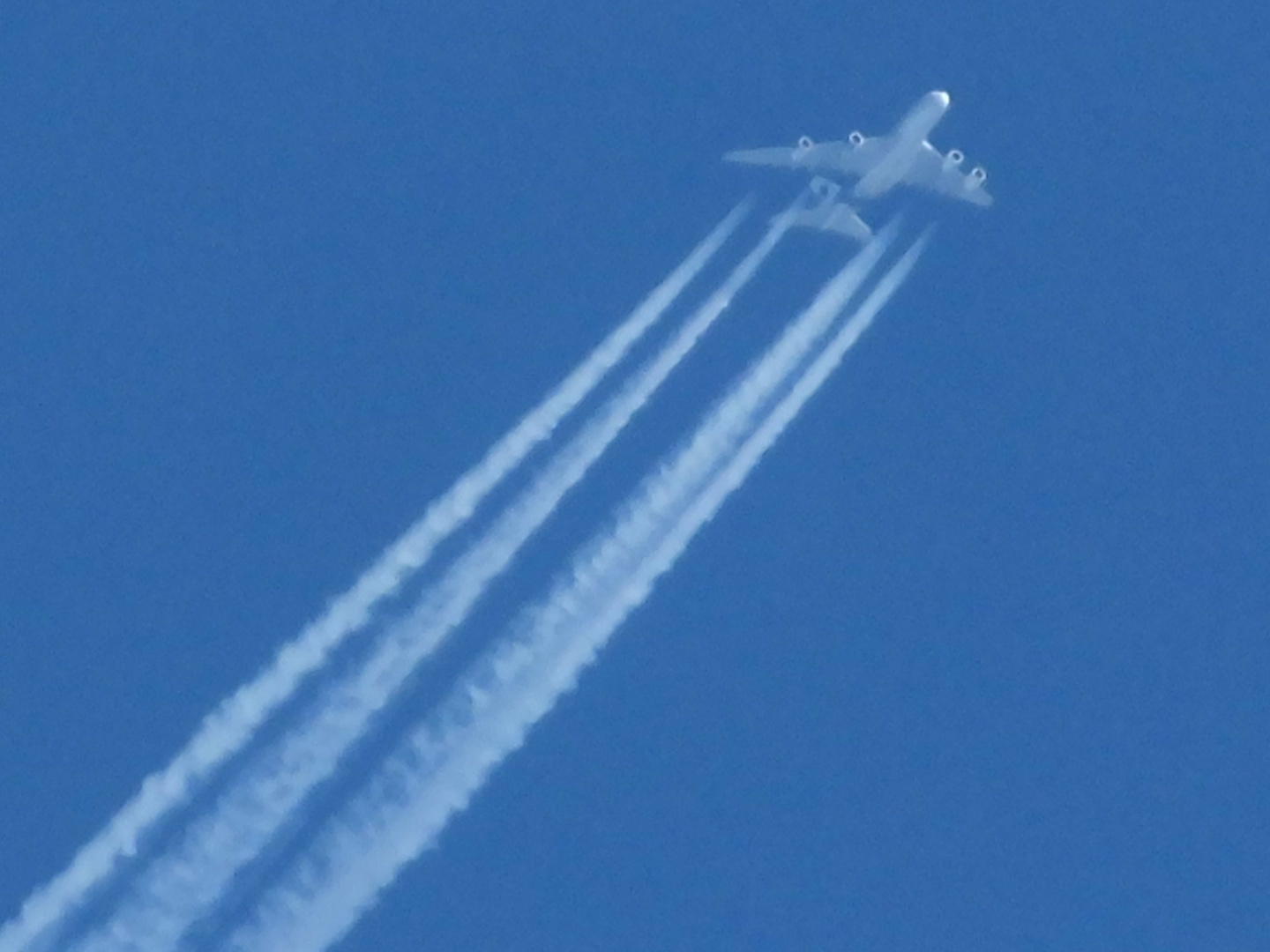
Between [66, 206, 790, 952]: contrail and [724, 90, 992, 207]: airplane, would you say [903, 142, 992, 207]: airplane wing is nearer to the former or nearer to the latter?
[724, 90, 992, 207]: airplane

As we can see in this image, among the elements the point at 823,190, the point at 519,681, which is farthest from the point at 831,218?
the point at 519,681

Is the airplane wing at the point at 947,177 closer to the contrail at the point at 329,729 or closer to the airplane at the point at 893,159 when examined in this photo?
the airplane at the point at 893,159

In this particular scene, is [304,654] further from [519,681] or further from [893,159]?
[893,159]

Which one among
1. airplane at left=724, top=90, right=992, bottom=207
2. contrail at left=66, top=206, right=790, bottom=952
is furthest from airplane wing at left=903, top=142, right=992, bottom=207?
contrail at left=66, top=206, right=790, bottom=952

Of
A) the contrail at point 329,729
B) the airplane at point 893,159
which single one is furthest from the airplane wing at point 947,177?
the contrail at point 329,729

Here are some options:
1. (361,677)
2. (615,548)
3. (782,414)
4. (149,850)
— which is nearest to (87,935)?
(149,850)

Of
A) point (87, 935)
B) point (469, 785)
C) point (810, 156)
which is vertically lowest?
point (87, 935)

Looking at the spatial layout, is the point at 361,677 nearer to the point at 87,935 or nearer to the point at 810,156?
the point at 87,935
